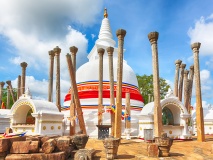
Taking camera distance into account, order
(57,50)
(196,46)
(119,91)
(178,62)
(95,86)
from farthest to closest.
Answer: (95,86) → (57,50) → (178,62) → (196,46) → (119,91)

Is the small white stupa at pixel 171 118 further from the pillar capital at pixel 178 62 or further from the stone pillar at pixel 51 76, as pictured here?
the stone pillar at pixel 51 76

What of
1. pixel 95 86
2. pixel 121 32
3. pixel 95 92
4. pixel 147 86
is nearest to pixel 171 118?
pixel 121 32

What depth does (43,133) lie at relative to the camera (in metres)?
15.2

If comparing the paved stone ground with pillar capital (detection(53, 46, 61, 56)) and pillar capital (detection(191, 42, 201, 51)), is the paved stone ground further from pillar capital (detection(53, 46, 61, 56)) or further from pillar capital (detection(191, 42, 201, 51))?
pillar capital (detection(53, 46, 61, 56))

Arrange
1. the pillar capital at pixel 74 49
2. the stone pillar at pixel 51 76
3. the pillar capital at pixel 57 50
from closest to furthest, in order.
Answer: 1. the pillar capital at pixel 74 49
2. the pillar capital at pixel 57 50
3. the stone pillar at pixel 51 76

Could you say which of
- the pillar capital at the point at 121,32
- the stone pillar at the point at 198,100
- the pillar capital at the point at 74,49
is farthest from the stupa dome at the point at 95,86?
the pillar capital at the point at 121,32

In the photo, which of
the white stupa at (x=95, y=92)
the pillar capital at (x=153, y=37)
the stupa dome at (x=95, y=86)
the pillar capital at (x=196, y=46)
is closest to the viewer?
the pillar capital at (x=153, y=37)

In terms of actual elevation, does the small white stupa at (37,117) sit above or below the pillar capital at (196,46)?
below

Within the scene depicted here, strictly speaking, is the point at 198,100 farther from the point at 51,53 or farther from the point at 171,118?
the point at 51,53

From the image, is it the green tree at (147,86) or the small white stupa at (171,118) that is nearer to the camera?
the small white stupa at (171,118)

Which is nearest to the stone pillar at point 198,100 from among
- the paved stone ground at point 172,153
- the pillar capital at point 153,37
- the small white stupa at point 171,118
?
the small white stupa at point 171,118

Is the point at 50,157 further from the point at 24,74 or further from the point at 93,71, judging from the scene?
the point at 93,71

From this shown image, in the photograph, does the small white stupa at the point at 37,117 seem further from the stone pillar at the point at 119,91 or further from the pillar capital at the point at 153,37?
the pillar capital at the point at 153,37

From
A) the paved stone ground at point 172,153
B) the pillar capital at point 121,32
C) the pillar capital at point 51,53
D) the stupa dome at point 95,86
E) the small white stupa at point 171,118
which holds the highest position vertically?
the pillar capital at point 51,53
